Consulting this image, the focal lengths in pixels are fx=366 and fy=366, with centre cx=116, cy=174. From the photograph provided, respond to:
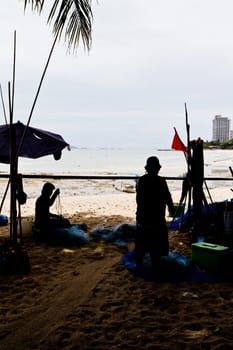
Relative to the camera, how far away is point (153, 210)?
4168 millimetres

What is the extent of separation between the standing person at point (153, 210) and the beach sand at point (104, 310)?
1.38 ft

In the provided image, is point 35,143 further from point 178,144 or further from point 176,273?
point 176,273

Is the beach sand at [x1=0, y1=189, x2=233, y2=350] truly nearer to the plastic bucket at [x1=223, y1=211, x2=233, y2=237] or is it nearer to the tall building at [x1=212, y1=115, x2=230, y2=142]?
the plastic bucket at [x1=223, y1=211, x2=233, y2=237]

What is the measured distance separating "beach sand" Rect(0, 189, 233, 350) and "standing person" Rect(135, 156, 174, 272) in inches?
16.5

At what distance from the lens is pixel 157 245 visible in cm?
423

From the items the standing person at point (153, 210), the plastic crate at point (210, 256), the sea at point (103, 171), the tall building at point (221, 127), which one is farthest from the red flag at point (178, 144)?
the tall building at point (221, 127)

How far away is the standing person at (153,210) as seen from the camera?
163 inches

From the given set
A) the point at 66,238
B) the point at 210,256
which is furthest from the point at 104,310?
the point at 66,238

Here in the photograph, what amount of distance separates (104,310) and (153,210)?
1.29m

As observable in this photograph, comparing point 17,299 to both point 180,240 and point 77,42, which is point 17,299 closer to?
point 77,42

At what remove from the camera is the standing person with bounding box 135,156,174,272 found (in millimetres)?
4129

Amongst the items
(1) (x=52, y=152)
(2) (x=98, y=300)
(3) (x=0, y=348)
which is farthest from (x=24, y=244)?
(3) (x=0, y=348)

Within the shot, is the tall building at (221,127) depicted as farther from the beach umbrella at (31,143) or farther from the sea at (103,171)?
the beach umbrella at (31,143)

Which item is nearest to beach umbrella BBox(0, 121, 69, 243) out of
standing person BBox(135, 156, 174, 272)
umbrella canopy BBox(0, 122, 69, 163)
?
umbrella canopy BBox(0, 122, 69, 163)
